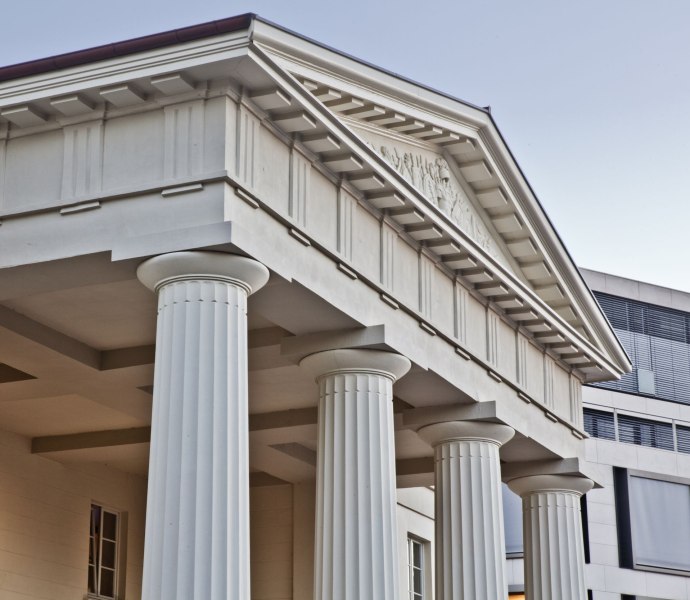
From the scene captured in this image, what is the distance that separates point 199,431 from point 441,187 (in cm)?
1097

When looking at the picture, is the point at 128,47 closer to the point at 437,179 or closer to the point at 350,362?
the point at 350,362

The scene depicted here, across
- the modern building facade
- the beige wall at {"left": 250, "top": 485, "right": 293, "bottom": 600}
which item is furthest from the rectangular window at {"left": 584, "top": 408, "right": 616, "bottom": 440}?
the beige wall at {"left": 250, "top": 485, "right": 293, "bottom": 600}

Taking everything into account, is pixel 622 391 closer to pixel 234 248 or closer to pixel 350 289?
pixel 350 289

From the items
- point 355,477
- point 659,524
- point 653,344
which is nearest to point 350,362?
point 355,477

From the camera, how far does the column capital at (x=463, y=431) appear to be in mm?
29641

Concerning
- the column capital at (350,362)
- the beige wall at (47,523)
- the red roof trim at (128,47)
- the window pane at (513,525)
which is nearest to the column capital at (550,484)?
the beige wall at (47,523)

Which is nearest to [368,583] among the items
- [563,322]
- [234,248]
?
[234,248]

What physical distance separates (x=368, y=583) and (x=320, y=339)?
14.2ft

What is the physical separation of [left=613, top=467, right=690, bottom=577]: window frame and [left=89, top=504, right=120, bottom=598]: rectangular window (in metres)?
22.2

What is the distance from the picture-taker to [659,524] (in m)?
52.3

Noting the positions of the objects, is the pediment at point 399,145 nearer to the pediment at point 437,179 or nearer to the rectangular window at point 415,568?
the pediment at point 437,179

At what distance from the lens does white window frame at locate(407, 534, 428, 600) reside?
40.8 meters

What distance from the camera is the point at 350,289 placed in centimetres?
2483

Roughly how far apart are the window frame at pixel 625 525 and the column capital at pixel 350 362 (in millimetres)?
28181
